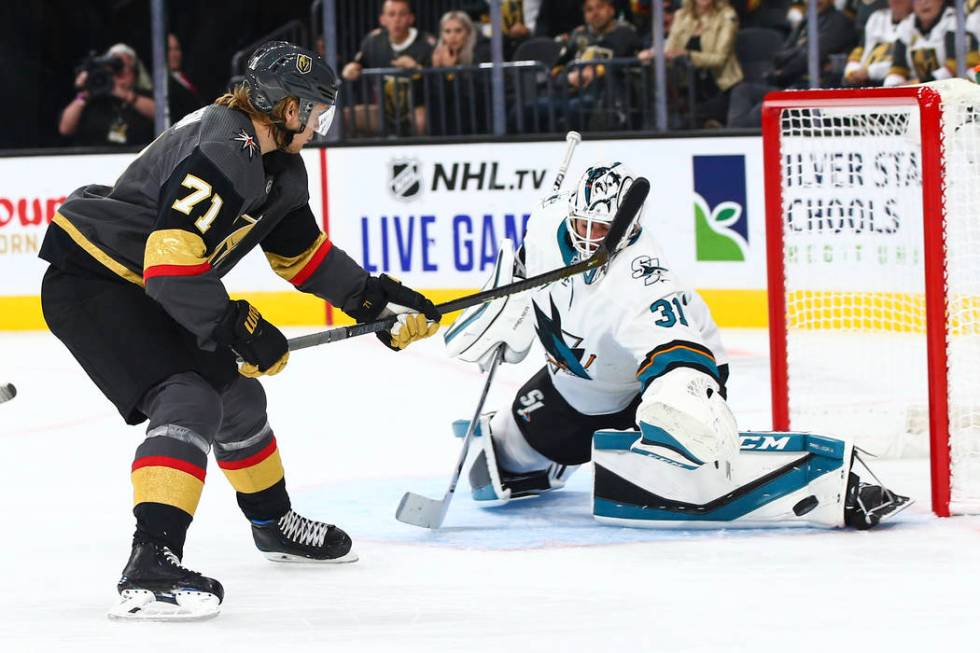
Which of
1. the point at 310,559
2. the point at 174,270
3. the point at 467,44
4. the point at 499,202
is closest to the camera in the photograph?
the point at 174,270

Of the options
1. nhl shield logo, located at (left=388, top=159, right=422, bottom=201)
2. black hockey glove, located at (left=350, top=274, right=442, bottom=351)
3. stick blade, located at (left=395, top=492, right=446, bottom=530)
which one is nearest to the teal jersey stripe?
black hockey glove, located at (left=350, top=274, right=442, bottom=351)

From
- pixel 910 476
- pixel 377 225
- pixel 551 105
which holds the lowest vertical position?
pixel 910 476

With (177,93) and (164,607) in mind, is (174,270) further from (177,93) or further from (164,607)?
(177,93)

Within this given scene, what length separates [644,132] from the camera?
21.8 feet

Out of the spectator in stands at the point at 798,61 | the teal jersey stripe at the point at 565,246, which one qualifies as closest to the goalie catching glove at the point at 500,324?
the teal jersey stripe at the point at 565,246

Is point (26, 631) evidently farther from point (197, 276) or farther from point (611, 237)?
point (611, 237)

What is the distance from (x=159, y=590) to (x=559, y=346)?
116 centimetres

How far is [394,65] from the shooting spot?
24.0 ft

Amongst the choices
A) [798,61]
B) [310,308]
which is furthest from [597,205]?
[798,61]

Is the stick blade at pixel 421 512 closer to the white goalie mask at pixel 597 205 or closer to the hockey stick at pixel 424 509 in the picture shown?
the hockey stick at pixel 424 509

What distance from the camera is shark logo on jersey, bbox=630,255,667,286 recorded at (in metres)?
3.29

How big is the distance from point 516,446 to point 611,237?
64 cm

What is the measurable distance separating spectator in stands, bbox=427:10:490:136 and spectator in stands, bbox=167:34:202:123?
1218 mm

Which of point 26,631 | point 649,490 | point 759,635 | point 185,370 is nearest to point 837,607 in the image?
point 759,635
